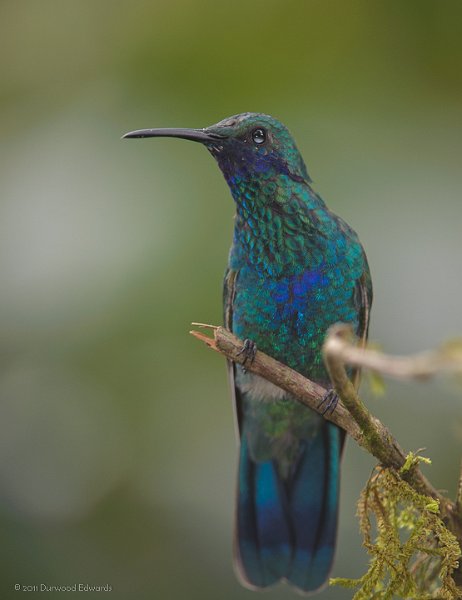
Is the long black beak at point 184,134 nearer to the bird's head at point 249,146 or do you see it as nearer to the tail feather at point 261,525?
the bird's head at point 249,146

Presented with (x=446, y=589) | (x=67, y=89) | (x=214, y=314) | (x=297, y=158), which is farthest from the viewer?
(x=67, y=89)


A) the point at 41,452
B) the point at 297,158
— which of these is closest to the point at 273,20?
the point at 297,158

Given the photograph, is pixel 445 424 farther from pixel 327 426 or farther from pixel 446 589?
pixel 446 589

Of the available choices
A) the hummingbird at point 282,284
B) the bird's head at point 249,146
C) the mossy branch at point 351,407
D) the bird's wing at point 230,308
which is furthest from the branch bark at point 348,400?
the bird's head at point 249,146

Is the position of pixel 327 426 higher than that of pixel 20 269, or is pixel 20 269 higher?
pixel 20 269

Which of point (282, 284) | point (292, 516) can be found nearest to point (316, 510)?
point (292, 516)

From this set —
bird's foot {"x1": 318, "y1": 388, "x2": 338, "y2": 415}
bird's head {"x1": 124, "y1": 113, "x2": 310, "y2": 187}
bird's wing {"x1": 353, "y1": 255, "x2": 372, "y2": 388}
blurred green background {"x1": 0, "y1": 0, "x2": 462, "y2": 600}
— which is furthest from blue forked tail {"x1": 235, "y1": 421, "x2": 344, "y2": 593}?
bird's head {"x1": 124, "y1": 113, "x2": 310, "y2": 187}

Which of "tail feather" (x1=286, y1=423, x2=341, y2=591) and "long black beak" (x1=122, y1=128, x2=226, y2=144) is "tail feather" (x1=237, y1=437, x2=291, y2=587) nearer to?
"tail feather" (x1=286, y1=423, x2=341, y2=591)
